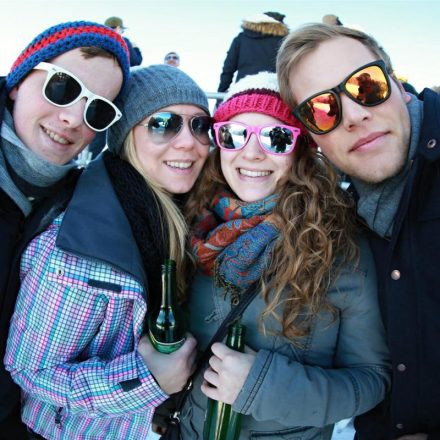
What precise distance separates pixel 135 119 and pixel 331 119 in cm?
109

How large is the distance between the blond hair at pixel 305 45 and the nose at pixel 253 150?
10.6 inches

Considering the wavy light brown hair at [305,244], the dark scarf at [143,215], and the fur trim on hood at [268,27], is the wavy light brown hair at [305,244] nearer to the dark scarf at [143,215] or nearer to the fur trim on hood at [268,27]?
the dark scarf at [143,215]

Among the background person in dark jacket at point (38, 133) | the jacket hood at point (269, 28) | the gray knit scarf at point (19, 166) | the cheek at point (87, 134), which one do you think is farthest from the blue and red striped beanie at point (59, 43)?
the jacket hood at point (269, 28)

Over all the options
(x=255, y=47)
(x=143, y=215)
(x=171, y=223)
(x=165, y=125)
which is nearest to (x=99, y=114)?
(x=165, y=125)

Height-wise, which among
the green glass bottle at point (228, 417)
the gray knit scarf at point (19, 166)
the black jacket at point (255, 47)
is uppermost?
the black jacket at point (255, 47)

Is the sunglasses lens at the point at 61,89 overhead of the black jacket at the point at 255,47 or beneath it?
beneath

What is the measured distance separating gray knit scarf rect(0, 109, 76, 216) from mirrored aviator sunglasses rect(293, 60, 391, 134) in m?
1.32

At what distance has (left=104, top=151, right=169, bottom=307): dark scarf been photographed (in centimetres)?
Result: 187

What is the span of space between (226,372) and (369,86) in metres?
1.48

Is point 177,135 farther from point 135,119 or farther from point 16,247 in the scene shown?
point 16,247

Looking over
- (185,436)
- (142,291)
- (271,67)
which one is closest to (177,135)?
(142,291)

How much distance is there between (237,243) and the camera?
1.93 metres

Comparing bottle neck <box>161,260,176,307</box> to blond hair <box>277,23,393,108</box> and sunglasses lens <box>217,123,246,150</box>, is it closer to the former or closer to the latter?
sunglasses lens <box>217,123,246,150</box>

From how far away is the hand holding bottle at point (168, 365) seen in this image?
175 centimetres
